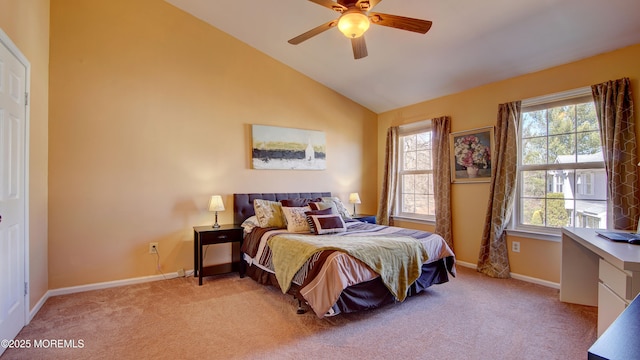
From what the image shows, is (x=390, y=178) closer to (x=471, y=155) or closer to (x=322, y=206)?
(x=471, y=155)

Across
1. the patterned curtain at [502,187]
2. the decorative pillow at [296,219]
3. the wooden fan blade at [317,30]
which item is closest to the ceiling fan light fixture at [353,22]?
the wooden fan blade at [317,30]

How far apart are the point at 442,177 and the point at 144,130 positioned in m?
3.99

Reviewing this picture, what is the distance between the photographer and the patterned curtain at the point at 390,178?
5219 mm

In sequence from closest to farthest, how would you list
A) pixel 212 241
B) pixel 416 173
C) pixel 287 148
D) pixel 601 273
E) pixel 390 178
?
pixel 601 273, pixel 212 241, pixel 287 148, pixel 416 173, pixel 390 178

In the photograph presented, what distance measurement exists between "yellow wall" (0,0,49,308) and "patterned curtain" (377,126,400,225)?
173 inches

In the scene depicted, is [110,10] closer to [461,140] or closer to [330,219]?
[330,219]

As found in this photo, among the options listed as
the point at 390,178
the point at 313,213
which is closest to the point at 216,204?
the point at 313,213

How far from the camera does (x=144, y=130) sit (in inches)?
143

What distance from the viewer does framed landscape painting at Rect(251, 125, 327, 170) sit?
173 inches

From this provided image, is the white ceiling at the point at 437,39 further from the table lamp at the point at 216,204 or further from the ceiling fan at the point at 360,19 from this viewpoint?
the table lamp at the point at 216,204

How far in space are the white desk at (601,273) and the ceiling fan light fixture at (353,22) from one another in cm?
219

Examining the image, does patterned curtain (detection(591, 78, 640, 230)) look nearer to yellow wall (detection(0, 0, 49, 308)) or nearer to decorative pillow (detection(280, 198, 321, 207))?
decorative pillow (detection(280, 198, 321, 207))

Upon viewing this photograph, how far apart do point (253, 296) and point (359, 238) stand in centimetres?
125

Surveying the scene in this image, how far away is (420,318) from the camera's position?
267cm
